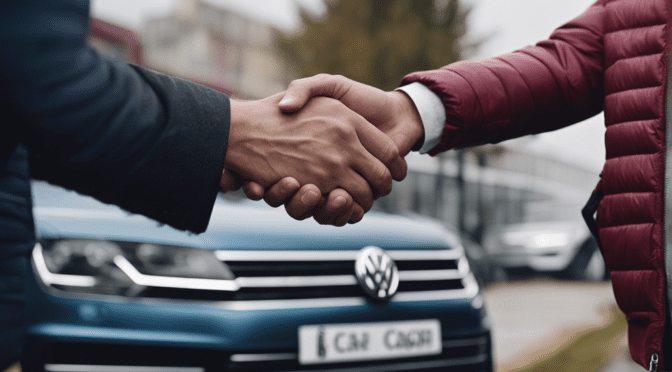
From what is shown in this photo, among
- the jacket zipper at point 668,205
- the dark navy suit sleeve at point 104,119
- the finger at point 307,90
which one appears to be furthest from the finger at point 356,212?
the jacket zipper at point 668,205

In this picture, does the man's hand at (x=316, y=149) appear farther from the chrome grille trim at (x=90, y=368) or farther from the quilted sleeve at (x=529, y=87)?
the chrome grille trim at (x=90, y=368)

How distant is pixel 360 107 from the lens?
2076 mm

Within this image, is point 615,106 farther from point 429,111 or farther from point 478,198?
point 478,198

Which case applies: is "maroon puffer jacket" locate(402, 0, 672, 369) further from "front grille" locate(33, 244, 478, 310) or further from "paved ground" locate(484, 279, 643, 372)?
"paved ground" locate(484, 279, 643, 372)

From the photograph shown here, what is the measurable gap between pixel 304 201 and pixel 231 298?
2.46 feet

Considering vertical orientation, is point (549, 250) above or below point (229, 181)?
below

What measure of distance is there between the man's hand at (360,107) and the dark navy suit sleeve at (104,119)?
→ 40cm

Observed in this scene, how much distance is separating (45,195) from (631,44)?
2316 mm

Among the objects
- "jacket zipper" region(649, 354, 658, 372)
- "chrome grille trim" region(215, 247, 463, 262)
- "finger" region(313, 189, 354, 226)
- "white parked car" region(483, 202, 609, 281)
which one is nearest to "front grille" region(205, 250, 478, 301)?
"chrome grille trim" region(215, 247, 463, 262)

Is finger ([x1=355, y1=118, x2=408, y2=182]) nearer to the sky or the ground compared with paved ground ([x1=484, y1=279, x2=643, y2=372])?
nearer to the sky

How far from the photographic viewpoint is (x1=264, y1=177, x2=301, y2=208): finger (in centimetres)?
189

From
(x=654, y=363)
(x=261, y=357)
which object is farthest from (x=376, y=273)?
(x=654, y=363)

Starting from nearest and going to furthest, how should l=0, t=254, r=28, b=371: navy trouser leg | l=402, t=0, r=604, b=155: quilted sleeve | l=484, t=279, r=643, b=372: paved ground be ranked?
l=0, t=254, r=28, b=371: navy trouser leg
l=402, t=0, r=604, b=155: quilted sleeve
l=484, t=279, r=643, b=372: paved ground

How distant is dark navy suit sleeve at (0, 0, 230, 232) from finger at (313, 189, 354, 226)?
19.3 inches
